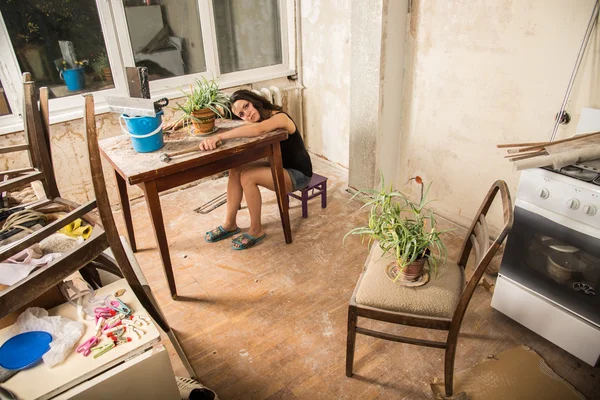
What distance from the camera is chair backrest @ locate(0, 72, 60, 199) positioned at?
65.9 inches

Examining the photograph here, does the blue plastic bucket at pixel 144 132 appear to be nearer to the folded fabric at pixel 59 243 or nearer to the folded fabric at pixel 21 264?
the folded fabric at pixel 59 243

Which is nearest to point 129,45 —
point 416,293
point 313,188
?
point 313,188

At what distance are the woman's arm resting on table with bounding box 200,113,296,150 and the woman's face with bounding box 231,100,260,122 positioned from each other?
116mm

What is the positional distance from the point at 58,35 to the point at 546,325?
362cm

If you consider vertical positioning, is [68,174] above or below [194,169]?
below

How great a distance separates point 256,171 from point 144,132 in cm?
76

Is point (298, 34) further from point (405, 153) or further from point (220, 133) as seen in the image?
point (220, 133)

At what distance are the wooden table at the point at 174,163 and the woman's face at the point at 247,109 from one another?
96 mm

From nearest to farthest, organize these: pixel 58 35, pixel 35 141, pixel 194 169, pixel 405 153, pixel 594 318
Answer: pixel 594 318 < pixel 35 141 < pixel 194 169 < pixel 58 35 < pixel 405 153

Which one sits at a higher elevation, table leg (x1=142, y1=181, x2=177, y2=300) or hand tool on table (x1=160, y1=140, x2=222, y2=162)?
hand tool on table (x1=160, y1=140, x2=222, y2=162)

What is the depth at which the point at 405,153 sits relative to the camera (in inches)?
119

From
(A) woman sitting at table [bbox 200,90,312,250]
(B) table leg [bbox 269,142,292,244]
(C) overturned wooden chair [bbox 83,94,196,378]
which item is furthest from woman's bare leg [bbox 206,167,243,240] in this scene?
(C) overturned wooden chair [bbox 83,94,196,378]

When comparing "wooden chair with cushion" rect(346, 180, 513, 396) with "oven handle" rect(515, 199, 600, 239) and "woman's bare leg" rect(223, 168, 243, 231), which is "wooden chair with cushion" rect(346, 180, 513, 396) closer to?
"oven handle" rect(515, 199, 600, 239)

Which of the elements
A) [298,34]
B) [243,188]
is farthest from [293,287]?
[298,34]
